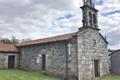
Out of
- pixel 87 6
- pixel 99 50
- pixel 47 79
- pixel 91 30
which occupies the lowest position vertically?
pixel 47 79

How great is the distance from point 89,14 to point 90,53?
4.05 m

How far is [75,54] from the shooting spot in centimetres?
1744

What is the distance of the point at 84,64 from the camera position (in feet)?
59.4

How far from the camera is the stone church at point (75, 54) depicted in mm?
17562

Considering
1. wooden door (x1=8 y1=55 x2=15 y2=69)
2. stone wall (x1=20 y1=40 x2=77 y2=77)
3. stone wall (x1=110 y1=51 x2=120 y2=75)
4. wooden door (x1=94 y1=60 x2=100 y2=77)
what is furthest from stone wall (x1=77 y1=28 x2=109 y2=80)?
wooden door (x1=8 y1=55 x2=15 y2=69)

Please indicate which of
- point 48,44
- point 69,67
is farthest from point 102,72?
point 48,44

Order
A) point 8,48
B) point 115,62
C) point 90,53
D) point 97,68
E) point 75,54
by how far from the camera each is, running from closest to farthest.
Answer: point 75,54, point 90,53, point 97,68, point 8,48, point 115,62

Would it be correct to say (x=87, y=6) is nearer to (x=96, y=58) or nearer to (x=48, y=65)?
(x=96, y=58)

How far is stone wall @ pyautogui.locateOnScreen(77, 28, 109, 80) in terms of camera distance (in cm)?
1783

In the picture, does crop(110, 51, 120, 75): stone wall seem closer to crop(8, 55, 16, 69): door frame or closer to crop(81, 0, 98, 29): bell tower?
crop(81, 0, 98, 29): bell tower

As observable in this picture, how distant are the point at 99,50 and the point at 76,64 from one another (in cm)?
493

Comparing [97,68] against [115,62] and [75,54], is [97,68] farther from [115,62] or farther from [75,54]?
[75,54]

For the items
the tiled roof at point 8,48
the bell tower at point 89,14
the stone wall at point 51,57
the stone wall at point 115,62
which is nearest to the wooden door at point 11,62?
the tiled roof at point 8,48

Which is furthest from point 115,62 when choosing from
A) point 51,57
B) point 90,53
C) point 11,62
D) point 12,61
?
point 11,62
